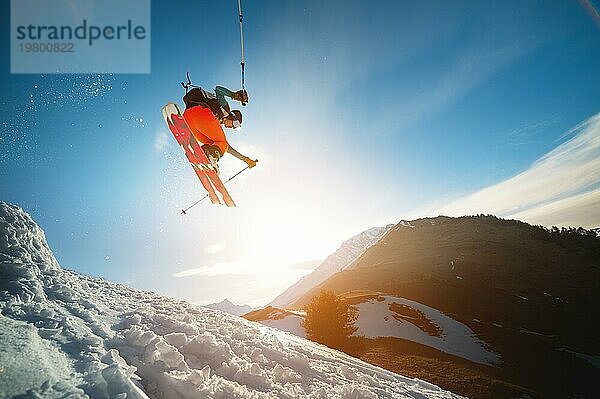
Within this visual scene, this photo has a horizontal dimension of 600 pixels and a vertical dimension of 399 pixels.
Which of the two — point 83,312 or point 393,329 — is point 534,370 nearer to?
point 393,329

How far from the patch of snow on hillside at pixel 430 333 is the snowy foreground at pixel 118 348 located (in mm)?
21539

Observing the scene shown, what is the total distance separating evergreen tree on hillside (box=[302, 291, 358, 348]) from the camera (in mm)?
23250

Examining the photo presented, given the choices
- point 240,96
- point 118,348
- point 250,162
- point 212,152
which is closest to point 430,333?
point 250,162

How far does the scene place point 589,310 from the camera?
4328 centimetres

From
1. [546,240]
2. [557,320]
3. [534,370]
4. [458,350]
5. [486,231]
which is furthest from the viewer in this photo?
[486,231]

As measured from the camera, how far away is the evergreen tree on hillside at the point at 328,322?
23250 mm

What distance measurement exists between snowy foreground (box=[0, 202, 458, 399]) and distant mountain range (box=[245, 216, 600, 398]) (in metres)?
14.4

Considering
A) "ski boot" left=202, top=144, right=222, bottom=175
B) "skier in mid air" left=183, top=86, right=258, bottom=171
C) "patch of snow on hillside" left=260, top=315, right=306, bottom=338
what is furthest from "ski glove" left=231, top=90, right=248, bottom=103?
"patch of snow on hillside" left=260, top=315, right=306, bottom=338

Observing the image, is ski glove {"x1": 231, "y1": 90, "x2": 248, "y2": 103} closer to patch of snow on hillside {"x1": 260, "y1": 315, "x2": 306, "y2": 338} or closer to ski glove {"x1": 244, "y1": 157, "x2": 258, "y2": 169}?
ski glove {"x1": 244, "y1": 157, "x2": 258, "y2": 169}

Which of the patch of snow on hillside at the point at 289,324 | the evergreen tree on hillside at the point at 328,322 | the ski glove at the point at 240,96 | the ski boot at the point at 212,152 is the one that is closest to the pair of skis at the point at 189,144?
the ski boot at the point at 212,152

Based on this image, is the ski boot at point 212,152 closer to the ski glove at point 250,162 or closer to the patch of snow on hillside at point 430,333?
the ski glove at point 250,162

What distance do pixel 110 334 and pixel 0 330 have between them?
1.33 meters

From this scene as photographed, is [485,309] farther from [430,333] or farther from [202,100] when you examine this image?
[202,100]

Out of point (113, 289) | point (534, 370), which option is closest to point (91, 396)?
point (113, 289)
